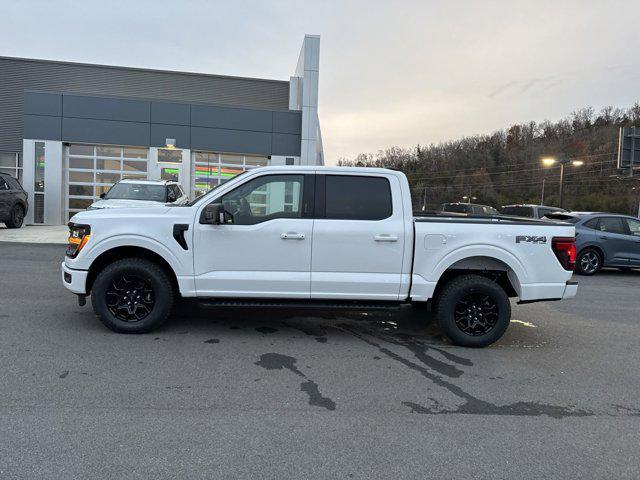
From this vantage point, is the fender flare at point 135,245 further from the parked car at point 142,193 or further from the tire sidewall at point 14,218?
the tire sidewall at point 14,218

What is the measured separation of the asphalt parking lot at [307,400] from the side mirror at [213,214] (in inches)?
53.2

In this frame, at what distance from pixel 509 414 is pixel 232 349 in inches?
110

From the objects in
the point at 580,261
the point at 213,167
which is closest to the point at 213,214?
the point at 580,261

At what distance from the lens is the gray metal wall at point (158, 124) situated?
64.4ft

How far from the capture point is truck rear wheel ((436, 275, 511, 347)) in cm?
544

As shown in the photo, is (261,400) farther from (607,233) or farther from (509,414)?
(607,233)

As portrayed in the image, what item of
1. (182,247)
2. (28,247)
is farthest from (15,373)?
(28,247)

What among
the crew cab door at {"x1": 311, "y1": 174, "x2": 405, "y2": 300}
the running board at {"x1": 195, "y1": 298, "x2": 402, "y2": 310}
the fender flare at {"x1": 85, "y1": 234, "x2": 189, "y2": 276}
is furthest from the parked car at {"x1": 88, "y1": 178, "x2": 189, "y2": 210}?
the crew cab door at {"x1": 311, "y1": 174, "x2": 405, "y2": 300}

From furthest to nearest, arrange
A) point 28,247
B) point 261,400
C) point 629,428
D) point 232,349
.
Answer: point 28,247 → point 232,349 → point 261,400 → point 629,428

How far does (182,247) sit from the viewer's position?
17.5 feet

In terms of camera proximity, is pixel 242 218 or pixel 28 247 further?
pixel 28 247

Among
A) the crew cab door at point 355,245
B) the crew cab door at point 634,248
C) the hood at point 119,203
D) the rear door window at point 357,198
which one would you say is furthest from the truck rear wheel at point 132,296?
the crew cab door at point 634,248

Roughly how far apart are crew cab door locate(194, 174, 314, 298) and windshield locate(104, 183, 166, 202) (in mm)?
8423

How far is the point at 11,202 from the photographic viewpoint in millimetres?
16219
